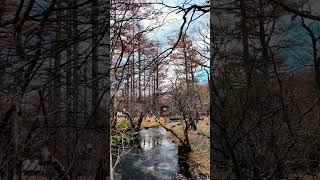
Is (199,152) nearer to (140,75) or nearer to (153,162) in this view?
(153,162)

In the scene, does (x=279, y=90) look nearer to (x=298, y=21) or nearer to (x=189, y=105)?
(x=298, y=21)

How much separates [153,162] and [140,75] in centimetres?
403

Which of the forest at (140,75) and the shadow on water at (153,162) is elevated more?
the forest at (140,75)

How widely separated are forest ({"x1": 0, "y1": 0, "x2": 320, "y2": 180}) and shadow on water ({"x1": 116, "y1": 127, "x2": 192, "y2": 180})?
2503 millimetres

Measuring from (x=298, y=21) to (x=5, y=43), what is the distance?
1.79 meters

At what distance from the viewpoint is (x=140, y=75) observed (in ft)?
7.98

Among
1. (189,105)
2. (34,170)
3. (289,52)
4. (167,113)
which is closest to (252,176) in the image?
(289,52)

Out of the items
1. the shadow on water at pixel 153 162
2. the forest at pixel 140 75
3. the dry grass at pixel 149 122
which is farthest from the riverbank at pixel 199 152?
the forest at pixel 140 75

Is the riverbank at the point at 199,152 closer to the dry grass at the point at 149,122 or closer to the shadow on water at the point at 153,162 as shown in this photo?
the shadow on water at the point at 153,162

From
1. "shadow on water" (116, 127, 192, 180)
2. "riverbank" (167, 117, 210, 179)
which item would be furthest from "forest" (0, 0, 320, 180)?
"riverbank" (167, 117, 210, 179)

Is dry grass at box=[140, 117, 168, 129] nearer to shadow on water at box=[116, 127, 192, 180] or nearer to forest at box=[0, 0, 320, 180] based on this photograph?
shadow on water at box=[116, 127, 192, 180]

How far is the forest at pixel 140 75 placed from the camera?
1.69m

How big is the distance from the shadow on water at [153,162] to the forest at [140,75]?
8.21 ft

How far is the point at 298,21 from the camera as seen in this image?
231cm
